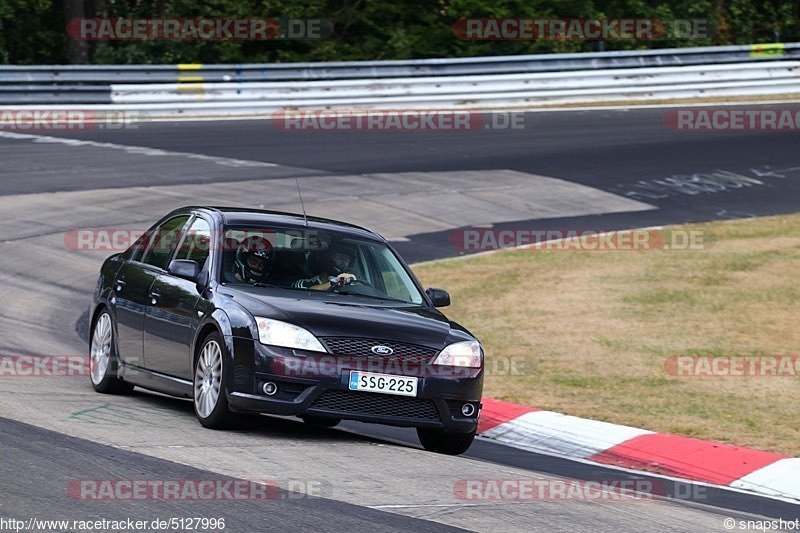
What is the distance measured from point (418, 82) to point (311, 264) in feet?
67.5

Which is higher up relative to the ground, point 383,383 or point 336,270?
point 336,270

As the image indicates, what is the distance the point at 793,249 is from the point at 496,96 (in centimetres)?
1292

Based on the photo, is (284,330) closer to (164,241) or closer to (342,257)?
(342,257)

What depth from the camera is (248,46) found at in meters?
35.2

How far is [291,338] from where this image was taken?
852 cm

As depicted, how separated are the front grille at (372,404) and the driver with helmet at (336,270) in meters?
1.17

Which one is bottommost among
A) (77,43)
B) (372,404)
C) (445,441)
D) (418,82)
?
(445,441)

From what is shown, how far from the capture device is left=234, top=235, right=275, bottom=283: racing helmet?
943cm

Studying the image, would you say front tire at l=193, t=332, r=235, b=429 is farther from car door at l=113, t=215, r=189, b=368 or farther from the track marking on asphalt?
the track marking on asphalt

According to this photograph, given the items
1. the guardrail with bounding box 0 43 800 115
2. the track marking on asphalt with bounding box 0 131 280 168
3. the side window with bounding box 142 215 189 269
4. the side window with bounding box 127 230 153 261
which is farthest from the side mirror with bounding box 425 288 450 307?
the guardrail with bounding box 0 43 800 115

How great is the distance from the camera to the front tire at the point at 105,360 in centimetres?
1034

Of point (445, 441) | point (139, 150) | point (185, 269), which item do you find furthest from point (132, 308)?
point (139, 150)

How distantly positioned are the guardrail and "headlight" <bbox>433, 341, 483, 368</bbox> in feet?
67.0

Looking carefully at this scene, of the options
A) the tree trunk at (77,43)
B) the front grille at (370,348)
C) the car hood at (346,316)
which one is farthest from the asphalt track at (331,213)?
the tree trunk at (77,43)
